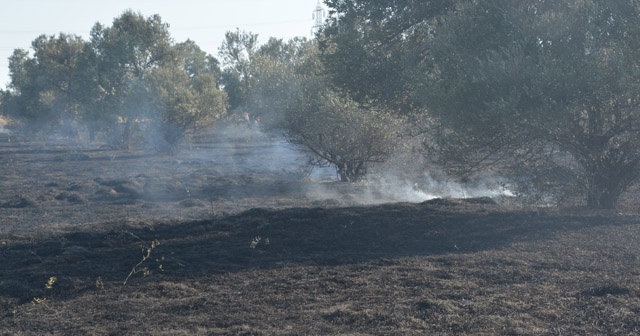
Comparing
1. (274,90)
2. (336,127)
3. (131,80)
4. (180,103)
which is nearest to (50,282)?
(336,127)

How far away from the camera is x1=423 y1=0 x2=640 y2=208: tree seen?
37.5 ft

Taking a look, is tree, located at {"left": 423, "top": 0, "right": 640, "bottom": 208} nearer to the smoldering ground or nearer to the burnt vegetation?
the burnt vegetation

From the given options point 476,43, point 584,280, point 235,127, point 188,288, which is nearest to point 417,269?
point 584,280

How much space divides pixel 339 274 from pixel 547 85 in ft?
19.1

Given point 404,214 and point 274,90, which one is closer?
point 404,214

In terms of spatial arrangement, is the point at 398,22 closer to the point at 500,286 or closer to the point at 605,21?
the point at 605,21

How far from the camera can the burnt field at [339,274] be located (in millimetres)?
6301

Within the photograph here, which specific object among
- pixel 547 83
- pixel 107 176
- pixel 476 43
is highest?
pixel 476 43

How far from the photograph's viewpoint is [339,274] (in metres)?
8.34

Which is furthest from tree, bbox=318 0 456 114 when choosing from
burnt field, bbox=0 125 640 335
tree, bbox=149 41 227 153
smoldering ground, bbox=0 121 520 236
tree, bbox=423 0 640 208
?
tree, bbox=149 41 227 153

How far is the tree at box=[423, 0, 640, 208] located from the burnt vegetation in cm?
4

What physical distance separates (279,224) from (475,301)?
223 inches

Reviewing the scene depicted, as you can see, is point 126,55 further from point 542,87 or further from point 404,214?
point 542,87

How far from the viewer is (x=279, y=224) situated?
39.0 ft
